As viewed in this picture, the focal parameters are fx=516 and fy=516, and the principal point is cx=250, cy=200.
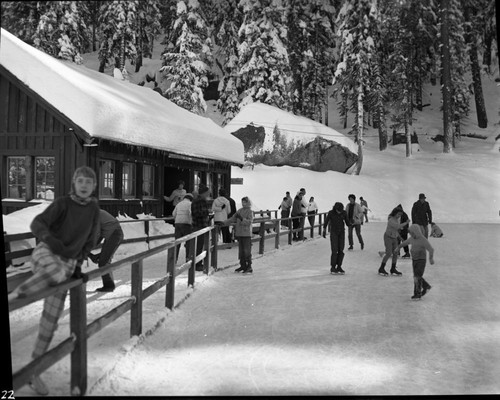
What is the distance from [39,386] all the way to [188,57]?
227 centimetres

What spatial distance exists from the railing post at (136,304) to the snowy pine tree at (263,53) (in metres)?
1.72

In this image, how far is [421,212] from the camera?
486 centimetres

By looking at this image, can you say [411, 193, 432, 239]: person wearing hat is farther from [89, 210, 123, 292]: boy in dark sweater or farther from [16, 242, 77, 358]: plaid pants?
[16, 242, 77, 358]: plaid pants

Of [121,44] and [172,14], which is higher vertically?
[172,14]

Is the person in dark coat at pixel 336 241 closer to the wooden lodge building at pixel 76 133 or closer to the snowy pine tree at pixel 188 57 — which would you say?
the wooden lodge building at pixel 76 133

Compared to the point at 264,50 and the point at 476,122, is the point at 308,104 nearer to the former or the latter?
the point at 264,50

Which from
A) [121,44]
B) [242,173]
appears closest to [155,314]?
[242,173]

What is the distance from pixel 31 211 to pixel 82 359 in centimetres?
97

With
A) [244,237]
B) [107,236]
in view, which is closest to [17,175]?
[107,236]

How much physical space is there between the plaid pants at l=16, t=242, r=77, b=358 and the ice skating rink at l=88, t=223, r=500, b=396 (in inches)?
18.3

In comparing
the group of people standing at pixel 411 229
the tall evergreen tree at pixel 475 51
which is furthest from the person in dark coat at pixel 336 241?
the tall evergreen tree at pixel 475 51

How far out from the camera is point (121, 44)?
3406 mm

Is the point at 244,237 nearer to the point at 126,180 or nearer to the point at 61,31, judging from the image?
the point at 126,180

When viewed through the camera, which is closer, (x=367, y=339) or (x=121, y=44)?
(x=121, y=44)
